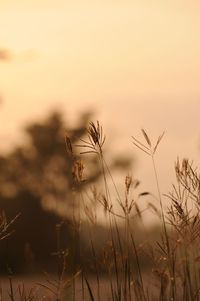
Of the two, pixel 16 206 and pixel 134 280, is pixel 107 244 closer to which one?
pixel 134 280

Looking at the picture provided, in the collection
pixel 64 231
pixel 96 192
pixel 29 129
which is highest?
pixel 29 129

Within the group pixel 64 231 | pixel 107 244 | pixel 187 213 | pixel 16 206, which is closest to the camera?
pixel 187 213

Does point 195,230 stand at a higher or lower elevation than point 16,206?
lower

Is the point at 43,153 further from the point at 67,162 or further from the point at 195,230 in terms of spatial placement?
the point at 195,230

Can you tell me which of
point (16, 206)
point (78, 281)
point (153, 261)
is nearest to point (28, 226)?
point (16, 206)

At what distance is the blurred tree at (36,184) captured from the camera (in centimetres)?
1636

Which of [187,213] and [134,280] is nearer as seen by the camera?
[187,213]

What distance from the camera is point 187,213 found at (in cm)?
401

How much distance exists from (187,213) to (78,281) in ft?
4.56

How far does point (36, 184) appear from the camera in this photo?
1823 cm

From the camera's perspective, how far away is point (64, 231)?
16.1 meters

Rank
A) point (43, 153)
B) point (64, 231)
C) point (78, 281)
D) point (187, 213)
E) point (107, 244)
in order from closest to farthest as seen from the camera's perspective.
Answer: point (187, 213), point (107, 244), point (78, 281), point (64, 231), point (43, 153)

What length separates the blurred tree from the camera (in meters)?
16.4

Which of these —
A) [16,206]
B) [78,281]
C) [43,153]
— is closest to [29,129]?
[43,153]
